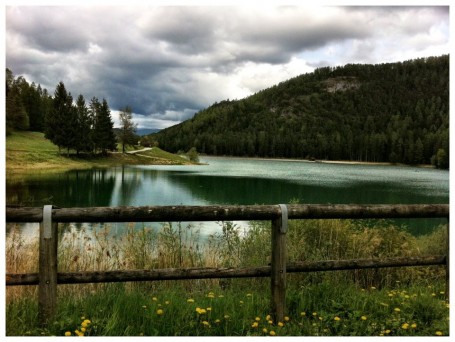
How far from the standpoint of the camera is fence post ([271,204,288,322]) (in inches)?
170

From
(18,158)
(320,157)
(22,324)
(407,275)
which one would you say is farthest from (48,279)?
(320,157)

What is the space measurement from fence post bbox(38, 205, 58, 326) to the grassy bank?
55.9m

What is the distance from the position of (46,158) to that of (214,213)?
6891 centimetres

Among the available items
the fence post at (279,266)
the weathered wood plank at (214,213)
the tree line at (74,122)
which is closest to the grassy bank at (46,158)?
the tree line at (74,122)

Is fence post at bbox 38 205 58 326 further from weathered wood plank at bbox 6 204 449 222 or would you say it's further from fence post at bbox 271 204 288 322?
fence post at bbox 271 204 288 322

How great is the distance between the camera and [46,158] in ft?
218

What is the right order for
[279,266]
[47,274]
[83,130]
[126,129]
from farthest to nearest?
[126,129], [83,130], [279,266], [47,274]

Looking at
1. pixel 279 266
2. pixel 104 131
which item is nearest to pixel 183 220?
pixel 279 266

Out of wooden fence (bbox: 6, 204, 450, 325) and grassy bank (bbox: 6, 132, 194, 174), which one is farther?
grassy bank (bbox: 6, 132, 194, 174)

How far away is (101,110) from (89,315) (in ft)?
287

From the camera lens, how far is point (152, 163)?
315 feet

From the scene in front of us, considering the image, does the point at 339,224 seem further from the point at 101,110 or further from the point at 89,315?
the point at 101,110

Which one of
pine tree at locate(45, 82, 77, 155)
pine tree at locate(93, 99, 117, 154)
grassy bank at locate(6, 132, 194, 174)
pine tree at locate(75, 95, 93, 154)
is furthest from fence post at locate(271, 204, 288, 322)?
pine tree at locate(93, 99, 117, 154)

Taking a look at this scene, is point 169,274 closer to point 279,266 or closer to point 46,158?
point 279,266
